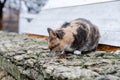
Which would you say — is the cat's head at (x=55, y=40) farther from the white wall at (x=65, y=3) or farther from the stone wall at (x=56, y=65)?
the white wall at (x=65, y=3)

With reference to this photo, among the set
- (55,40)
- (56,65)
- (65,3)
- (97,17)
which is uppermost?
(65,3)

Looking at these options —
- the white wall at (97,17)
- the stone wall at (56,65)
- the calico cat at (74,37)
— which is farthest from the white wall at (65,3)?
the stone wall at (56,65)

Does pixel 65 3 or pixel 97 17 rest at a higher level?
pixel 65 3

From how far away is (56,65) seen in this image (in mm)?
2080

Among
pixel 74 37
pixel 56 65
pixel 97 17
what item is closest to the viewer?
pixel 56 65

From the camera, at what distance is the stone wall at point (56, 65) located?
1.78 metres

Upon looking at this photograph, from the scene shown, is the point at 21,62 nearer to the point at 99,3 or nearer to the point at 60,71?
the point at 60,71

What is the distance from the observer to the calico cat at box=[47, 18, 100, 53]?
2.37 meters

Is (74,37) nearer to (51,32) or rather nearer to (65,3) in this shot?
(51,32)

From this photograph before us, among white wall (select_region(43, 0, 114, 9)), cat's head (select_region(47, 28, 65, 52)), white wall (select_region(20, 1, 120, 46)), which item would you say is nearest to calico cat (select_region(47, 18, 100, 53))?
cat's head (select_region(47, 28, 65, 52))

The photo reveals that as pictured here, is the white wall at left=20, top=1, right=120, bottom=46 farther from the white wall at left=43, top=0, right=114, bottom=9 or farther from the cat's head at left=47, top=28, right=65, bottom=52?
the cat's head at left=47, top=28, right=65, bottom=52

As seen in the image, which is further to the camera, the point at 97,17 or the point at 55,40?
the point at 97,17

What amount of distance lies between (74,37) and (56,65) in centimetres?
49

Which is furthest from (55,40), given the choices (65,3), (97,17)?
(65,3)
